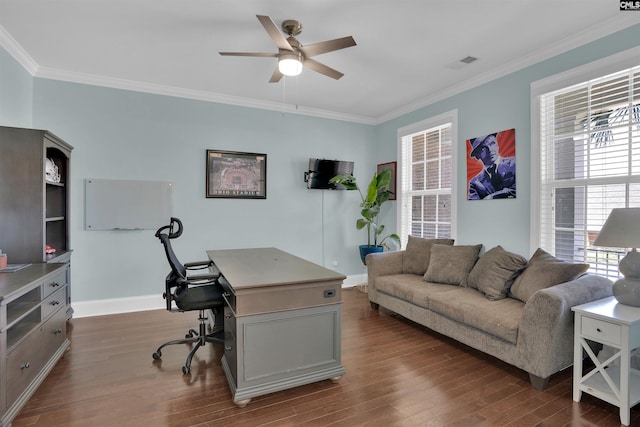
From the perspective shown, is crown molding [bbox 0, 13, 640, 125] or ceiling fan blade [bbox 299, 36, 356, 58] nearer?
ceiling fan blade [bbox 299, 36, 356, 58]

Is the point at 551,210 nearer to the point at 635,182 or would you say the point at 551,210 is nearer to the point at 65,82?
the point at 635,182

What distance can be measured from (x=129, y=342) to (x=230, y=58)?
2.94 m

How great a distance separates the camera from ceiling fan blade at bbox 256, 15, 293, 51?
6.79 ft

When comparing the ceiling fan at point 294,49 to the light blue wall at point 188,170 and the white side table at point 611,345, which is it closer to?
the light blue wall at point 188,170

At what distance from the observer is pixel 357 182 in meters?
5.40

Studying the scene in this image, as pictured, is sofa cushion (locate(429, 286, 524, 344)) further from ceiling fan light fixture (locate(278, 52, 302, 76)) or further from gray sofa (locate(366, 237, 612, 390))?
ceiling fan light fixture (locate(278, 52, 302, 76))

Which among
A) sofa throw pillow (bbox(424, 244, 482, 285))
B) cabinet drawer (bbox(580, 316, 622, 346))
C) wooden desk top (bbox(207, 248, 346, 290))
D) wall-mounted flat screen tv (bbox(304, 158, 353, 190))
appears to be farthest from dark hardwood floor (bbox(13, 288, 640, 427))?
wall-mounted flat screen tv (bbox(304, 158, 353, 190))

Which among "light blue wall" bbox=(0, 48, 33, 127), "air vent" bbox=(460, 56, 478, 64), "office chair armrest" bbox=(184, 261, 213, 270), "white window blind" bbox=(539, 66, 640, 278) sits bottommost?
"office chair armrest" bbox=(184, 261, 213, 270)

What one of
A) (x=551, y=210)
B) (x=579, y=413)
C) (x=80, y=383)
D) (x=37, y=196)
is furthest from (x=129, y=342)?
(x=551, y=210)

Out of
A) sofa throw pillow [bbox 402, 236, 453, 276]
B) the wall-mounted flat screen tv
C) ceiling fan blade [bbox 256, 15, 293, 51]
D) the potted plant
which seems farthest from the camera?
the wall-mounted flat screen tv

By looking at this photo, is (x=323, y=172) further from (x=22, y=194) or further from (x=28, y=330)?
(x=28, y=330)

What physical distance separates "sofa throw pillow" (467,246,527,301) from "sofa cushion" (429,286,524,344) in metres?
0.07

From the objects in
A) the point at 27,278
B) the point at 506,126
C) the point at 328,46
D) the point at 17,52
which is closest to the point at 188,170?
the point at 17,52

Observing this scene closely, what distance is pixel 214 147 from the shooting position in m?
4.35
